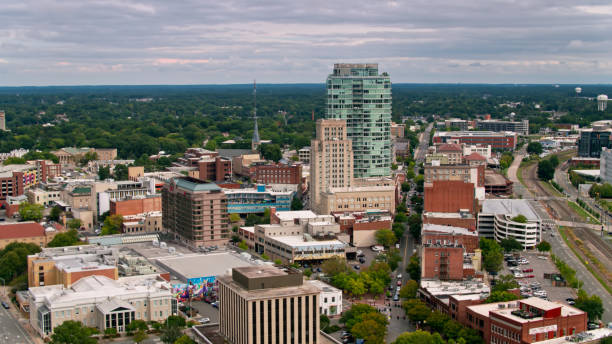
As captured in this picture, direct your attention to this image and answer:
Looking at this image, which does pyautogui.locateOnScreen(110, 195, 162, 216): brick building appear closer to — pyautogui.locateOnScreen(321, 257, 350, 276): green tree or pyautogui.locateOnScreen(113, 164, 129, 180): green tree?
pyautogui.locateOnScreen(113, 164, 129, 180): green tree

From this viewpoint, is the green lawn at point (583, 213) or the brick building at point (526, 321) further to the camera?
the green lawn at point (583, 213)

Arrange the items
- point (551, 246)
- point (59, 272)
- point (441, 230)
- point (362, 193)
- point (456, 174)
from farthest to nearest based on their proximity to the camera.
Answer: point (456, 174), point (362, 193), point (551, 246), point (441, 230), point (59, 272)

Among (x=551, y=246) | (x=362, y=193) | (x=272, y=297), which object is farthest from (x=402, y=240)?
(x=272, y=297)

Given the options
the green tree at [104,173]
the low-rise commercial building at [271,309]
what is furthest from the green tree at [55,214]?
the low-rise commercial building at [271,309]

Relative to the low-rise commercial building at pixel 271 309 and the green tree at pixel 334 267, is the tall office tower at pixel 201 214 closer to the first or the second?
the green tree at pixel 334 267

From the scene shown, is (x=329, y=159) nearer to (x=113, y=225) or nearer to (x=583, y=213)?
(x=113, y=225)

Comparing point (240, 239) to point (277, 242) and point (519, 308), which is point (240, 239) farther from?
point (519, 308)

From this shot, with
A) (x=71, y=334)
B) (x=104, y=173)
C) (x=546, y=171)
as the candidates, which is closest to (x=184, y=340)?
(x=71, y=334)
